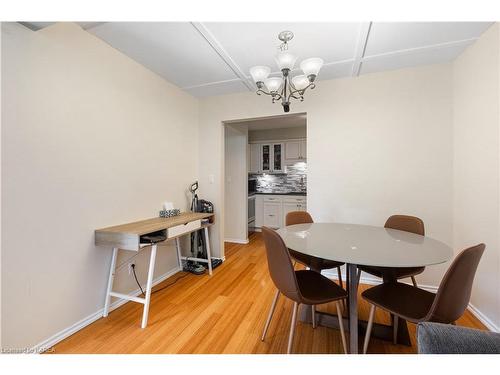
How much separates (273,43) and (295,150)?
3112 mm

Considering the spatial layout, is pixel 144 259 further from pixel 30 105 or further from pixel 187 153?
pixel 30 105

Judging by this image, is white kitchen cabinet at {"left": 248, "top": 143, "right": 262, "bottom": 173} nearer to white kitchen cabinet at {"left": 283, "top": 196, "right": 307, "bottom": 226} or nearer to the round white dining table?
white kitchen cabinet at {"left": 283, "top": 196, "right": 307, "bottom": 226}

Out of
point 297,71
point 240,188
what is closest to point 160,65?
point 297,71

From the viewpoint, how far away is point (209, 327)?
68.0 inches

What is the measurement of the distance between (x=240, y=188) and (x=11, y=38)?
3.16 meters

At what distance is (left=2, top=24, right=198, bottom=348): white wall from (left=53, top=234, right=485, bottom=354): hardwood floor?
19 cm

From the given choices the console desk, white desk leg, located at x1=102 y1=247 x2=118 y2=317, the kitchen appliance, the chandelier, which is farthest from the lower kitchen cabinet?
white desk leg, located at x1=102 y1=247 x2=118 y2=317

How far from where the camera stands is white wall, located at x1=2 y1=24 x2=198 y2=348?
1.33 m

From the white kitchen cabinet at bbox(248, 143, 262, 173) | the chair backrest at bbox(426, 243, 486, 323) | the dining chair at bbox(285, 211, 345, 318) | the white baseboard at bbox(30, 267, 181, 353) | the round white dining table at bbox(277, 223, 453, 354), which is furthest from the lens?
the white kitchen cabinet at bbox(248, 143, 262, 173)

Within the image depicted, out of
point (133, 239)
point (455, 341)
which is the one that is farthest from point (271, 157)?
point (455, 341)

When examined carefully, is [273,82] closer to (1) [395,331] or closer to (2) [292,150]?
(1) [395,331]

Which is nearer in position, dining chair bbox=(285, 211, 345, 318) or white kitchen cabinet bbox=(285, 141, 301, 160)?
dining chair bbox=(285, 211, 345, 318)
